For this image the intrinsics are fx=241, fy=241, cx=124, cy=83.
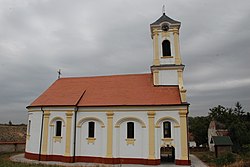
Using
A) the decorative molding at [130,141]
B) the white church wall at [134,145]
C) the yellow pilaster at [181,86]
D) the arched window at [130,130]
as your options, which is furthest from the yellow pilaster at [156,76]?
the decorative molding at [130,141]

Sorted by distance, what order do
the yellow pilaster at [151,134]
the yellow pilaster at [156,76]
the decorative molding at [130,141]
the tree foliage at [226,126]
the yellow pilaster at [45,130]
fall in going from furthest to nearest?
1. the tree foliage at [226,126]
2. the yellow pilaster at [156,76]
3. the yellow pilaster at [45,130]
4. the decorative molding at [130,141]
5. the yellow pilaster at [151,134]

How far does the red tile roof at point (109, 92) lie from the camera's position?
2283 centimetres

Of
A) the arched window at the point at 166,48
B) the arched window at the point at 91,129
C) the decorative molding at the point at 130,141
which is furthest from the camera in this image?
the arched window at the point at 166,48

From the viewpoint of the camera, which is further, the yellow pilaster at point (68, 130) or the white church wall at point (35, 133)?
the white church wall at point (35, 133)

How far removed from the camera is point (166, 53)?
25.2 m

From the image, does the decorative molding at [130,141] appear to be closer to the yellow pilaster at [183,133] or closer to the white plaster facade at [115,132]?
the white plaster facade at [115,132]

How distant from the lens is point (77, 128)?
2345 centimetres

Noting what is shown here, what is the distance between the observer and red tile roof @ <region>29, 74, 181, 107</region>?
22828 millimetres

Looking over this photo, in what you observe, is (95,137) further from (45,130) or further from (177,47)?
(177,47)

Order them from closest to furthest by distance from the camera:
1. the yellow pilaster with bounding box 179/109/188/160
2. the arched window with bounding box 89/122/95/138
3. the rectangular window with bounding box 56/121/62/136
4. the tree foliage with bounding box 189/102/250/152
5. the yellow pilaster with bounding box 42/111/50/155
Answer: the yellow pilaster with bounding box 179/109/188/160 < the arched window with bounding box 89/122/95/138 < the yellow pilaster with bounding box 42/111/50/155 < the rectangular window with bounding box 56/121/62/136 < the tree foliage with bounding box 189/102/250/152

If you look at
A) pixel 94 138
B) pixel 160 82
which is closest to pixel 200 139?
pixel 160 82

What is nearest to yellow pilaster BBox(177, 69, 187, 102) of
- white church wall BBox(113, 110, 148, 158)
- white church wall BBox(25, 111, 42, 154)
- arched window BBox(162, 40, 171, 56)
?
arched window BBox(162, 40, 171, 56)

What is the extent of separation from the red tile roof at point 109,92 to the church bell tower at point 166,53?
3.03ft

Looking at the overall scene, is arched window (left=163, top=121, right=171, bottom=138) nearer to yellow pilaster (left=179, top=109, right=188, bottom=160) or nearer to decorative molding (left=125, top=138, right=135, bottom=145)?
yellow pilaster (left=179, top=109, right=188, bottom=160)
